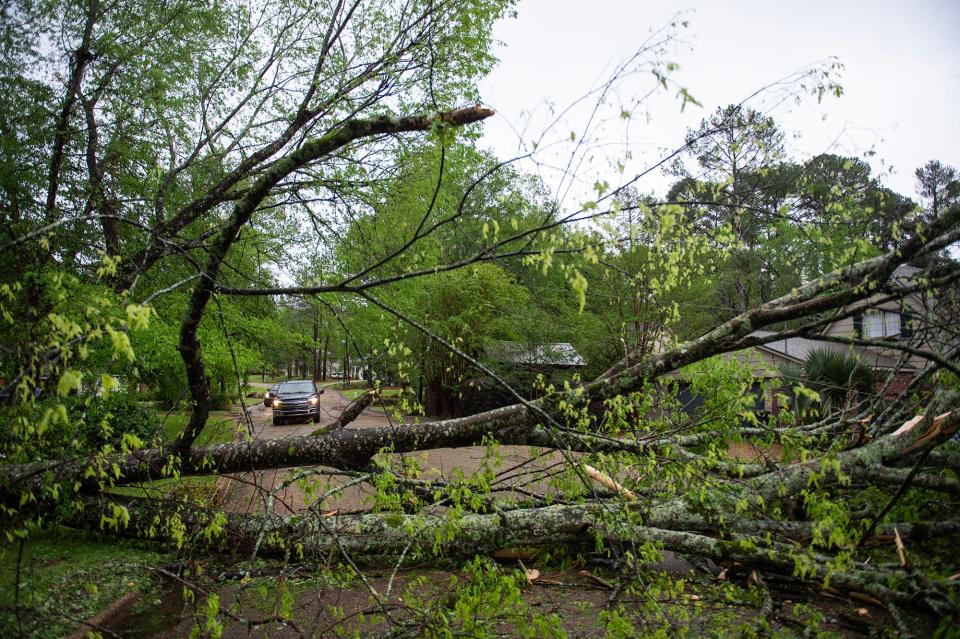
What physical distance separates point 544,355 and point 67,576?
13954mm

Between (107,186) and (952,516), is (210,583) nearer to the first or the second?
(107,186)

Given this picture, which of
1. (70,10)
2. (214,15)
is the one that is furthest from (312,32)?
(70,10)

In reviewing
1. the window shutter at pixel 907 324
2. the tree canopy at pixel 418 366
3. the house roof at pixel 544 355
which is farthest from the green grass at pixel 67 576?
the house roof at pixel 544 355

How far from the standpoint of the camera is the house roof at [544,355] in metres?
17.5

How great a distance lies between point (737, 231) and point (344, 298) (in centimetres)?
690

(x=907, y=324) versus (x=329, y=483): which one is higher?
(x=907, y=324)

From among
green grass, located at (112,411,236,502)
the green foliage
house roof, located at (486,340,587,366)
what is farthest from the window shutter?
house roof, located at (486,340,587,366)

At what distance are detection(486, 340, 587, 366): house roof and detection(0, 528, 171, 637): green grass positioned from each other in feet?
42.1

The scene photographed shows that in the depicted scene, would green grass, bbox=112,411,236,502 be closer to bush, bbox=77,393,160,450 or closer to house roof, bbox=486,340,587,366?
bush, bbox=77,393,160,450

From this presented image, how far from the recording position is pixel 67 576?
4961 mm

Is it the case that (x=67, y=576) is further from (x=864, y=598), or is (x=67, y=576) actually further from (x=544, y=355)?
(x=544, y=355)

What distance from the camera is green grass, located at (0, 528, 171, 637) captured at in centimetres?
384

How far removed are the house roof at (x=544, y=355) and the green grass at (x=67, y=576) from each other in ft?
42.1

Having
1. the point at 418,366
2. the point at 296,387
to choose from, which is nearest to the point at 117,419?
the point at 418,366
